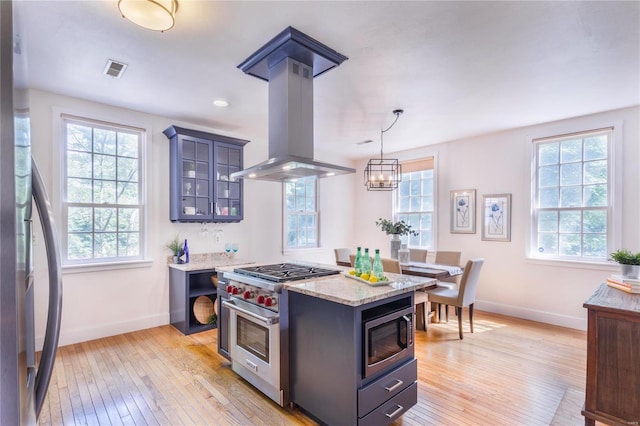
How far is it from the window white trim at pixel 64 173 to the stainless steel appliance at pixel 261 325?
1775 millimetres

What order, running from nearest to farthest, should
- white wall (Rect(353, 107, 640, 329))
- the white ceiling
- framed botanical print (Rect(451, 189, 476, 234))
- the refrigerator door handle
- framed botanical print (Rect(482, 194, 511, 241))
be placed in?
the refrigerator door handle
the white ceiling
white wall (Rect(353, 107, 640, 329))
framed botanical print (Rect(482, 194, 511, 241))
framed botanical print (Rect(451, 189, 476, 234))

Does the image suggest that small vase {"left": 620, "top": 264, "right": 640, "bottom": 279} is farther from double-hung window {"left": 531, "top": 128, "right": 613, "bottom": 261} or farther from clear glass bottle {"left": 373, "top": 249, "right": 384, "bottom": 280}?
clear glass bottle {"left": 373, "top": 249, "right": 384, "bottom": 280}

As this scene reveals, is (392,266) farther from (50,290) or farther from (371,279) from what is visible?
(50,290)

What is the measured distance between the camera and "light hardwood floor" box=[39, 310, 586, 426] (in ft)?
7.33

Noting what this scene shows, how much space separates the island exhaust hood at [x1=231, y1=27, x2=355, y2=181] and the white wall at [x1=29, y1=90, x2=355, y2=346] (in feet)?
6.81

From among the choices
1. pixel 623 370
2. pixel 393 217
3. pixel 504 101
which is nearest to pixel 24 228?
pixel 623 370

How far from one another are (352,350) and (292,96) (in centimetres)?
188

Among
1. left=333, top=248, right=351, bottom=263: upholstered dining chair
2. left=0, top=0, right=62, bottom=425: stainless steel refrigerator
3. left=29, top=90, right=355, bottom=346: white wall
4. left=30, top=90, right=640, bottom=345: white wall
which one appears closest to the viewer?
left=0, top=0, right=62, bottom=425: stainless steel refrigerator

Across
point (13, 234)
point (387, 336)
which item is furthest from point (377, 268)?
point (13, 234)

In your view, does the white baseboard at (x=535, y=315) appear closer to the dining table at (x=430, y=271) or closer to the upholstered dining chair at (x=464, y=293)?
the upholstered dining chair at (x=464, y=293)

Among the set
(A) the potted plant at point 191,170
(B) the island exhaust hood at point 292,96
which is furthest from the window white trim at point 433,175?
(A) the potted plant at point 191,170

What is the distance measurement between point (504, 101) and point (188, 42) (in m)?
3.27

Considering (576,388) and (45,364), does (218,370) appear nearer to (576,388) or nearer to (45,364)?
(45,364)

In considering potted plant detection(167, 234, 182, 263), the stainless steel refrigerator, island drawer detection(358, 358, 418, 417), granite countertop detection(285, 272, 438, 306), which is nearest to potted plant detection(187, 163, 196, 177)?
potted plant detection(167, 234, 182, 263)
